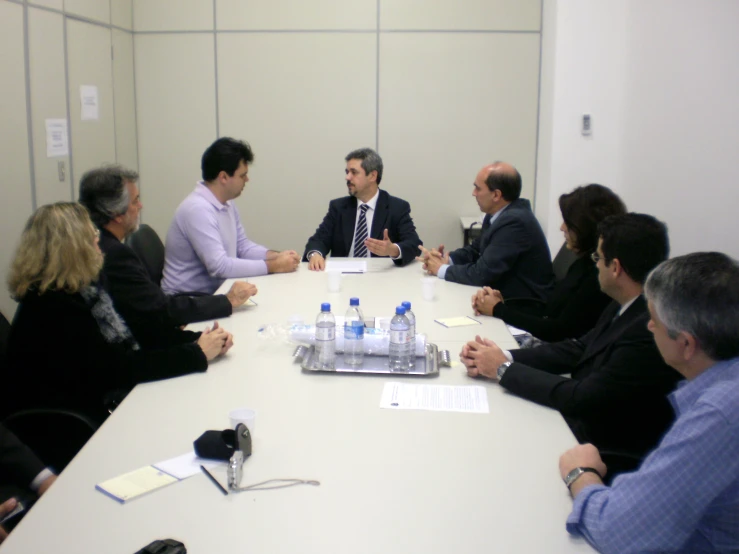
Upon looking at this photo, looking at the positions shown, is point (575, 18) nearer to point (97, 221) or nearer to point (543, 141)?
point (543, 141)

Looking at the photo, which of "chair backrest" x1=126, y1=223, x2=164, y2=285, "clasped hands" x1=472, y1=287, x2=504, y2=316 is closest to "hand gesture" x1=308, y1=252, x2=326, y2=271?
"chair backrest" x1=126, y1=223, x2=164, y2=285

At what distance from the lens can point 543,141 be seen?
5.48 metres

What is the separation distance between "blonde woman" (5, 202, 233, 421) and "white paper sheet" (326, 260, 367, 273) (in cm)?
179

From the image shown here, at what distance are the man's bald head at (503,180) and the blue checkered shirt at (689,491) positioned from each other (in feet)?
8.29

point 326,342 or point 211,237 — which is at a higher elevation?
point 211,237

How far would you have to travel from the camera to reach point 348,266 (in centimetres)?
413

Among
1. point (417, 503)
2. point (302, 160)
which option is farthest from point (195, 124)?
point (417, 503)

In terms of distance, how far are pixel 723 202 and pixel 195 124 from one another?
12.8ft

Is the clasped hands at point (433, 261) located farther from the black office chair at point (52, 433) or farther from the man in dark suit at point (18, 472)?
the man in dark suit at point (18, 472)

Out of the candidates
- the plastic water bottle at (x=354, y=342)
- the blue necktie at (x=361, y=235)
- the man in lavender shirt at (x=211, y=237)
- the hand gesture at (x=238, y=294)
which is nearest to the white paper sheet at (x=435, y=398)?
the plastic water bottle at (x=354, y=342)

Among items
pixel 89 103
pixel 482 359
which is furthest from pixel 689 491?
pixel 89 103

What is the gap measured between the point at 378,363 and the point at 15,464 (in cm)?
112

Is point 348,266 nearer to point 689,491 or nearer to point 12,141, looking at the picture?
point 12,141

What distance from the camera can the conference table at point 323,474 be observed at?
1403mm
